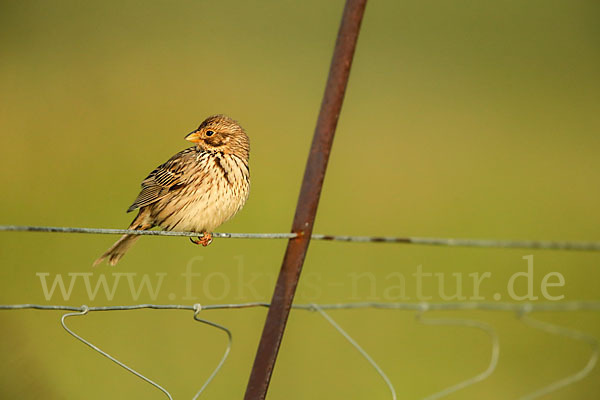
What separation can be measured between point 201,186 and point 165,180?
0.20 meters

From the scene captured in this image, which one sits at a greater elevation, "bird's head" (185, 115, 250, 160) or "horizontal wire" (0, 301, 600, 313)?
"bird's head" (185, 115, 250, 160)

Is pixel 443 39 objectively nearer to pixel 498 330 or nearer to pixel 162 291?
pixel 498 330

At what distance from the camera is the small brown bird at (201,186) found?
3561 mm

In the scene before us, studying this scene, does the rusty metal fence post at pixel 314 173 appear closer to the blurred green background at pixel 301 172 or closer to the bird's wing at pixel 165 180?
the blurred green background at pixel 301 172

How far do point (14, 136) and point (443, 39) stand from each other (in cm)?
570

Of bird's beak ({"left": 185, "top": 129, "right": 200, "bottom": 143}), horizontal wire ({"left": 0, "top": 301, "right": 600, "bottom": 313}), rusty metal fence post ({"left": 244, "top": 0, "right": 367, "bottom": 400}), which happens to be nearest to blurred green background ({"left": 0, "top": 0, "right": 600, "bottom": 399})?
horizontal wire ({"left": 0, "top": 301, "right": 600, "bottom": 313})

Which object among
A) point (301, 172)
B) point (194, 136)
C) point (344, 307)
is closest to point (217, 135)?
point (194, 136)

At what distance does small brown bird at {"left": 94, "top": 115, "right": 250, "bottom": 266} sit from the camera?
3.56 m

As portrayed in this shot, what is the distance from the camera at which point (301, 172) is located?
727 cm

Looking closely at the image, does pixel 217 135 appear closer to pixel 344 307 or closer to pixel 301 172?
pixel 344 307

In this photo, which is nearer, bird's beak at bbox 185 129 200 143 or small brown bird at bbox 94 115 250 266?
small brown bird at bbox 94 115 250 266

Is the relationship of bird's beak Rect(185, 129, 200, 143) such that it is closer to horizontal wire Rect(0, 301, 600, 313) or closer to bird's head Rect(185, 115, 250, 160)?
bird's head Rect(185, 115, 250, 160)

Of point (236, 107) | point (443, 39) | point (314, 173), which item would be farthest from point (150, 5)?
point (314, 173)

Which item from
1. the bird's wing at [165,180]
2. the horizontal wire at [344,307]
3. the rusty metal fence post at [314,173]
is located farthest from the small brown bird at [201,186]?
the rusty metal fence post at [314,173]
